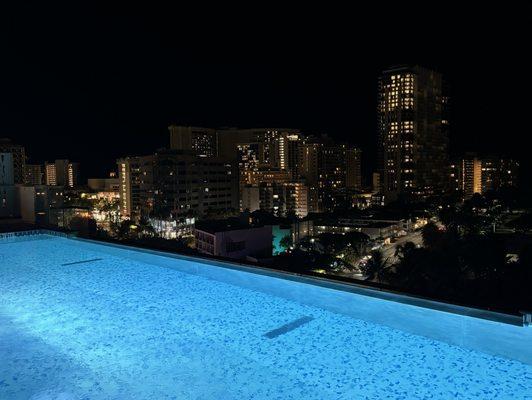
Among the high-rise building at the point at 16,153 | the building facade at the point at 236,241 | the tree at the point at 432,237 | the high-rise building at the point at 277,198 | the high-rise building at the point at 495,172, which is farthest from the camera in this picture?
the high-rise building at the point at 495,172

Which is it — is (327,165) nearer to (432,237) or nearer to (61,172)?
(432,237)

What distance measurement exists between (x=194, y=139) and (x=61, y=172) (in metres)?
19.3

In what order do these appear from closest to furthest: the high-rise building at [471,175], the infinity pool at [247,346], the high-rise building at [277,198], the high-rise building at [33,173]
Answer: the infinity pool at [247,346] → the high-rise building at [277,198] → the high-rise building at [471,175] → the high-rise building at [33,173]

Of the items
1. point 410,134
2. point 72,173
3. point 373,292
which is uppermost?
point 410,134

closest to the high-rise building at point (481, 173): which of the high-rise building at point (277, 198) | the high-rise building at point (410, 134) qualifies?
the high-rise building at point (410, 134)

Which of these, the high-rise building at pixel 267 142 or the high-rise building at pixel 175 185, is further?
the high-rise building at pixel 267 142

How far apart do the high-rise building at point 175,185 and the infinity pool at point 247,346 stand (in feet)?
101

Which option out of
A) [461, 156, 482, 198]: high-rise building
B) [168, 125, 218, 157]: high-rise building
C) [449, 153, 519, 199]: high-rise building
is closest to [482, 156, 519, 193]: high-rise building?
[449, 153, 519, 199]: high-rise building

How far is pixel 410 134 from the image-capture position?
53.2m

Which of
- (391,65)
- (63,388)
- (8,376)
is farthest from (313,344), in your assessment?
(391,65)

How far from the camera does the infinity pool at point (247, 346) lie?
A: 2643 mm

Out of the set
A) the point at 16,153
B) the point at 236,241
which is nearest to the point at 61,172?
the point at 16,153

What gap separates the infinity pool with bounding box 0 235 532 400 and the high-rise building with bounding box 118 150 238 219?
30.8m

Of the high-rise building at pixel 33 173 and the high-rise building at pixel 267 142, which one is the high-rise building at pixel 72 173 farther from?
the high-rise building at pixel 267 142
